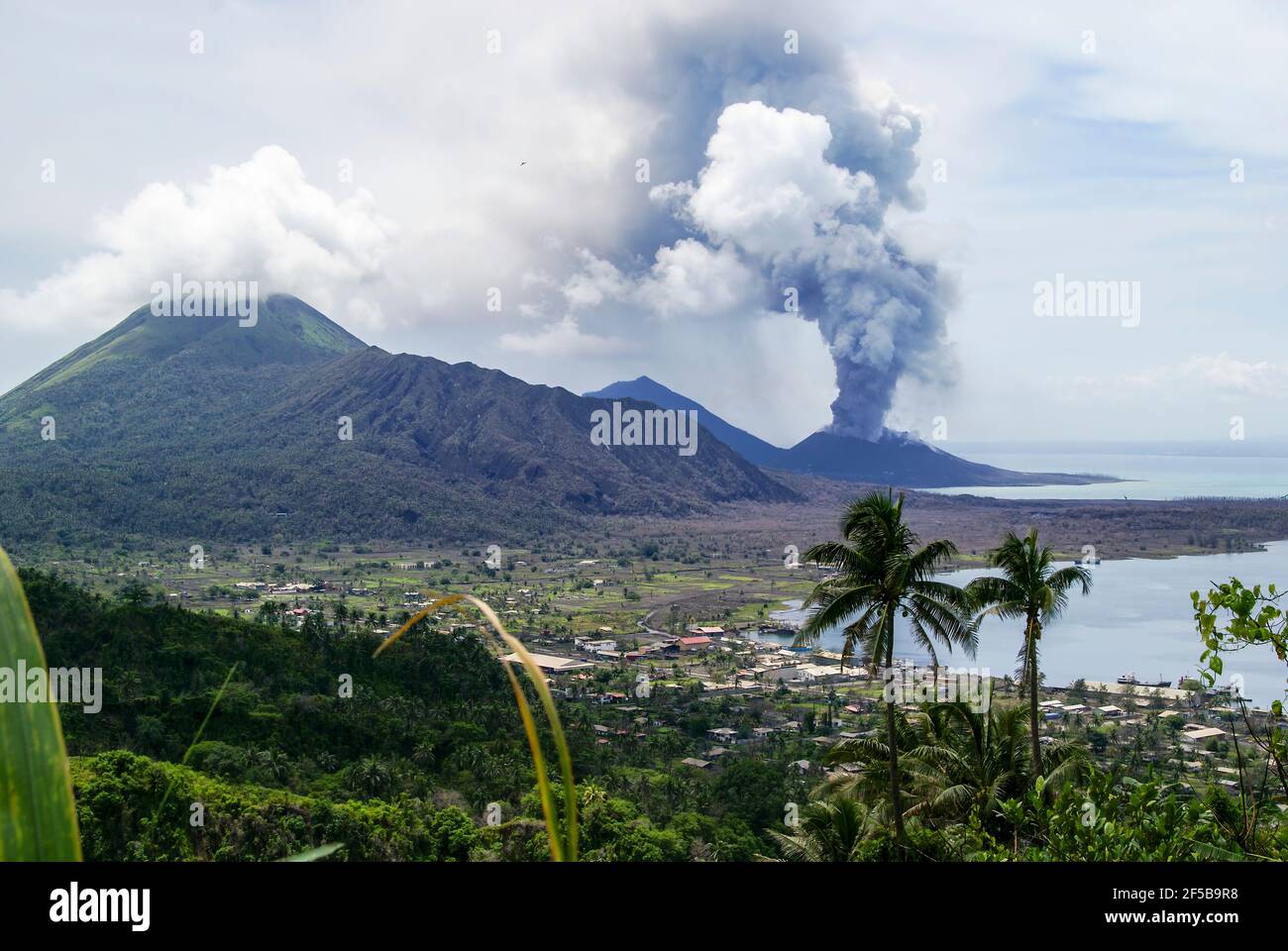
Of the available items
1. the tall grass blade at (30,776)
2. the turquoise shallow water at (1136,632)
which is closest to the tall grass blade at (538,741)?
the tall grass blade at (30,776)

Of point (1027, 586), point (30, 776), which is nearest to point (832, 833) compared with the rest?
point (1027, 586)

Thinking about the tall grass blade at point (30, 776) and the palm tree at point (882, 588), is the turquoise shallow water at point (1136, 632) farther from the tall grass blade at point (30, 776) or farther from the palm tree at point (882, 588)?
the tall grass blade at point (30, 776)

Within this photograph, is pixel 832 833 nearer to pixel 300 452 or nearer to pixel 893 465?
pixel 300 452
